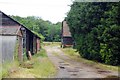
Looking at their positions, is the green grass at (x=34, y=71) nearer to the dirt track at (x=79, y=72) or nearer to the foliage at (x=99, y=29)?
the dirt track at (x=79, y=72)

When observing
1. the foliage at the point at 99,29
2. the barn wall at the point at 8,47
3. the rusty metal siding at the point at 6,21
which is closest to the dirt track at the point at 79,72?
the foliage at the point at 99,29

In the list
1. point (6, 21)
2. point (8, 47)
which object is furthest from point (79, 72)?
point (6, 21)

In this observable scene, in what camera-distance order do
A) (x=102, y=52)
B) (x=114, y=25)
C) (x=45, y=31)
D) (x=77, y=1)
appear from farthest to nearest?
(x=45, y=31) → (x=77, y=1) → (x=102, y=52) → (x=114, y=25)

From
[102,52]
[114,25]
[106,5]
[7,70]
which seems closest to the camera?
[7,70]

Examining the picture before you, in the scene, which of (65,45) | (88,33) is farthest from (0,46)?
(65,45)

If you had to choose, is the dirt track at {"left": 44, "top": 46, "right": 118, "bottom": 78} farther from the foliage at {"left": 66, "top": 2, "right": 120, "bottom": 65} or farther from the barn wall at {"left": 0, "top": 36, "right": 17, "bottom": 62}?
the barn wall at {"left": 0, "top": 36, "right": 17, "bottom": 62}

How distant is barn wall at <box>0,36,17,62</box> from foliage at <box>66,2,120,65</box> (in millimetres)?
8278

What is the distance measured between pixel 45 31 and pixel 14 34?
50.4m

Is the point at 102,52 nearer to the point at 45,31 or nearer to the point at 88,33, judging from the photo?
the point at 88,33

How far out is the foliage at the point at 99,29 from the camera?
22769 mm

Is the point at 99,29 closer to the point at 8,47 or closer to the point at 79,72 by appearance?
the point at 79,72

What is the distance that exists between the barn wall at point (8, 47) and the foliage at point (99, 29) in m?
8.28

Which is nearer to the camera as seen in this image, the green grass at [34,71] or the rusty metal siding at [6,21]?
the green grass at [34,71]

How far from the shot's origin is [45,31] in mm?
69062
